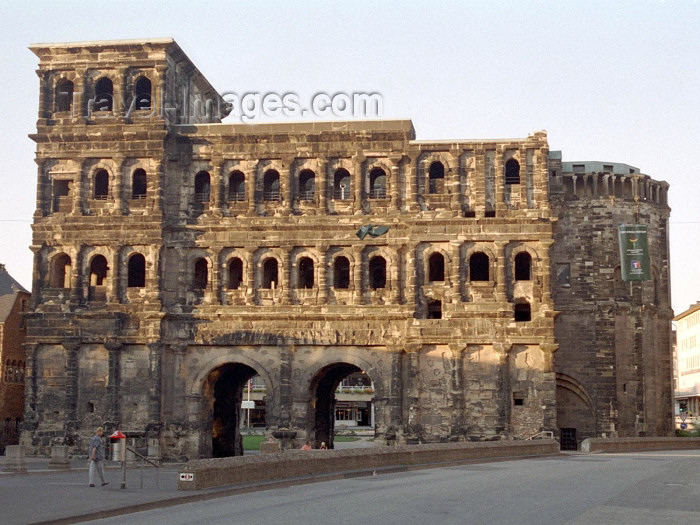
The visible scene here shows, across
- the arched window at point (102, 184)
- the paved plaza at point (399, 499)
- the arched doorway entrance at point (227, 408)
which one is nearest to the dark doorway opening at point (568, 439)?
the arched doorway entrance at point (227, 408)

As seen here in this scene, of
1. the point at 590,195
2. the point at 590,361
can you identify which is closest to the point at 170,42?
the point at 590,195

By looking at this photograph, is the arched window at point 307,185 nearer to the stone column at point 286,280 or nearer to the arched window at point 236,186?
the arched window at point 236,186

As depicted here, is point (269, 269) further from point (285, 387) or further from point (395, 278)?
point (395, 278)

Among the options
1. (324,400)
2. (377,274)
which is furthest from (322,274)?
(324,400)

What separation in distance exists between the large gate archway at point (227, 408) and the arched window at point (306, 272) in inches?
196

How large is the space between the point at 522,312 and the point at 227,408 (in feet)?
52.6

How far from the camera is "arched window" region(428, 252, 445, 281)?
4938 cm

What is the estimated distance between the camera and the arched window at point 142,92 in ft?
168

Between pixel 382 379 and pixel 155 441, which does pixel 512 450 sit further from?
pixel 155 441

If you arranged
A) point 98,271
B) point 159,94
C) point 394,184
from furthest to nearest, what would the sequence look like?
point 98,271 → point 159,94 → point 394,184

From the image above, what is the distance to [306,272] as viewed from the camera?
51.3m

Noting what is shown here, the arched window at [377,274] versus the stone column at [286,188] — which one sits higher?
the stone column at [286,188]

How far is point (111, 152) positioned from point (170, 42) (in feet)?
20.0

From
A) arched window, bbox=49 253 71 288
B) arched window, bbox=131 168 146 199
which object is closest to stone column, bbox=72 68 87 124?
arched window, bbox=131 168 146 199
